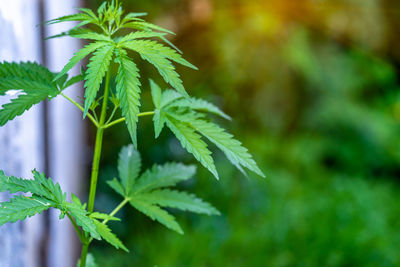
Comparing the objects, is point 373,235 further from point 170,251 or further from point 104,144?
point 104,144

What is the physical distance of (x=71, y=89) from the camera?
68.9 inches

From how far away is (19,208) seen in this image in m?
0.49

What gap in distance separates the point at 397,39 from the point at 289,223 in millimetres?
1763

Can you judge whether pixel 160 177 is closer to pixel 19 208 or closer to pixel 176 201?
pixel 176 201

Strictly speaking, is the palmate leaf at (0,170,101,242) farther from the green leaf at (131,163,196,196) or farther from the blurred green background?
the blurred green background

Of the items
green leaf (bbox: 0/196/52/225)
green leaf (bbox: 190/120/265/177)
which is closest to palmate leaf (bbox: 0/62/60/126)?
green leaf (bbox: 0/196/52/225)

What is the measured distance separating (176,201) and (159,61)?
27cm

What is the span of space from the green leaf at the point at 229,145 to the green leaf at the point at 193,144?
0.02 metres

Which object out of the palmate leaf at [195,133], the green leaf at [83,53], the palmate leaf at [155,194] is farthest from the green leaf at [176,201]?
the green leaf at [83,53]

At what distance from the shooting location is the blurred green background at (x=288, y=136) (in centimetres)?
208

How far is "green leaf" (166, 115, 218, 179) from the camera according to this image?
52 cm

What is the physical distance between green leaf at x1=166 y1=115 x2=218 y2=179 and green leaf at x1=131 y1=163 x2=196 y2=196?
0.55 ft

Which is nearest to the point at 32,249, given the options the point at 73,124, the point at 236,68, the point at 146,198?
the point at 146,198

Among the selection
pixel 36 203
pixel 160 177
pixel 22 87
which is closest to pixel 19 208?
pixel 36 203
